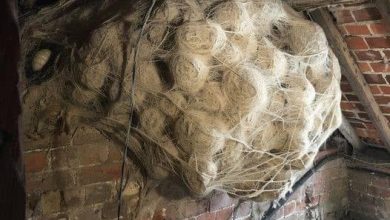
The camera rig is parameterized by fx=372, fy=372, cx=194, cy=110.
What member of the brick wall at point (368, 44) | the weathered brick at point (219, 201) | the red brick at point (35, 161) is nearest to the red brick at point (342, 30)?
the brick wall at point (368, 44)

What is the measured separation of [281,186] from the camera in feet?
4.38

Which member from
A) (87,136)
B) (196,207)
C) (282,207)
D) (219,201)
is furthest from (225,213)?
(87,136)

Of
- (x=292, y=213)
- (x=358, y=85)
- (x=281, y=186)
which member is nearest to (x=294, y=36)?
(x=281, y=186)

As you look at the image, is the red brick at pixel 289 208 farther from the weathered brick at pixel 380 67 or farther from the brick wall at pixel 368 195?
the weathered brick at pixel 380 67

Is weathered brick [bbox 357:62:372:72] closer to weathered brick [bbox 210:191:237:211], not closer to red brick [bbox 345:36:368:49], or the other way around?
red brick [bbox 345:36:368:49]

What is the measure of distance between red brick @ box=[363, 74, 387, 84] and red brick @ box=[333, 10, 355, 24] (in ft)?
1.11

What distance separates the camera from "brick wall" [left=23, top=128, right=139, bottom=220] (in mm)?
1294

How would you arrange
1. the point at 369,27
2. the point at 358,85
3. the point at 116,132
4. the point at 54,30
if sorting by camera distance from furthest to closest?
the point at 358,85, the point at 369,27, the point at 116,132, the point at 54,30

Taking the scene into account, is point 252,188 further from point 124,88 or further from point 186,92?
point 124,88

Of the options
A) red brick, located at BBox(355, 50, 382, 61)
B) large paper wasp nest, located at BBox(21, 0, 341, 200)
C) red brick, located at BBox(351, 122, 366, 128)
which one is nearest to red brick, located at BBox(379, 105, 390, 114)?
red brick, located at BBox(351, 122, 366, 128)

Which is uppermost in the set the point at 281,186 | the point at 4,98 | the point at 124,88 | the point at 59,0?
the point at 4,98

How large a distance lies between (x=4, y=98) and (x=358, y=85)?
1.75m

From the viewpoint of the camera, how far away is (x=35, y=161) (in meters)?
1.29

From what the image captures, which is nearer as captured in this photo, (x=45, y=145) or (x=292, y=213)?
(x=45, y=145)
